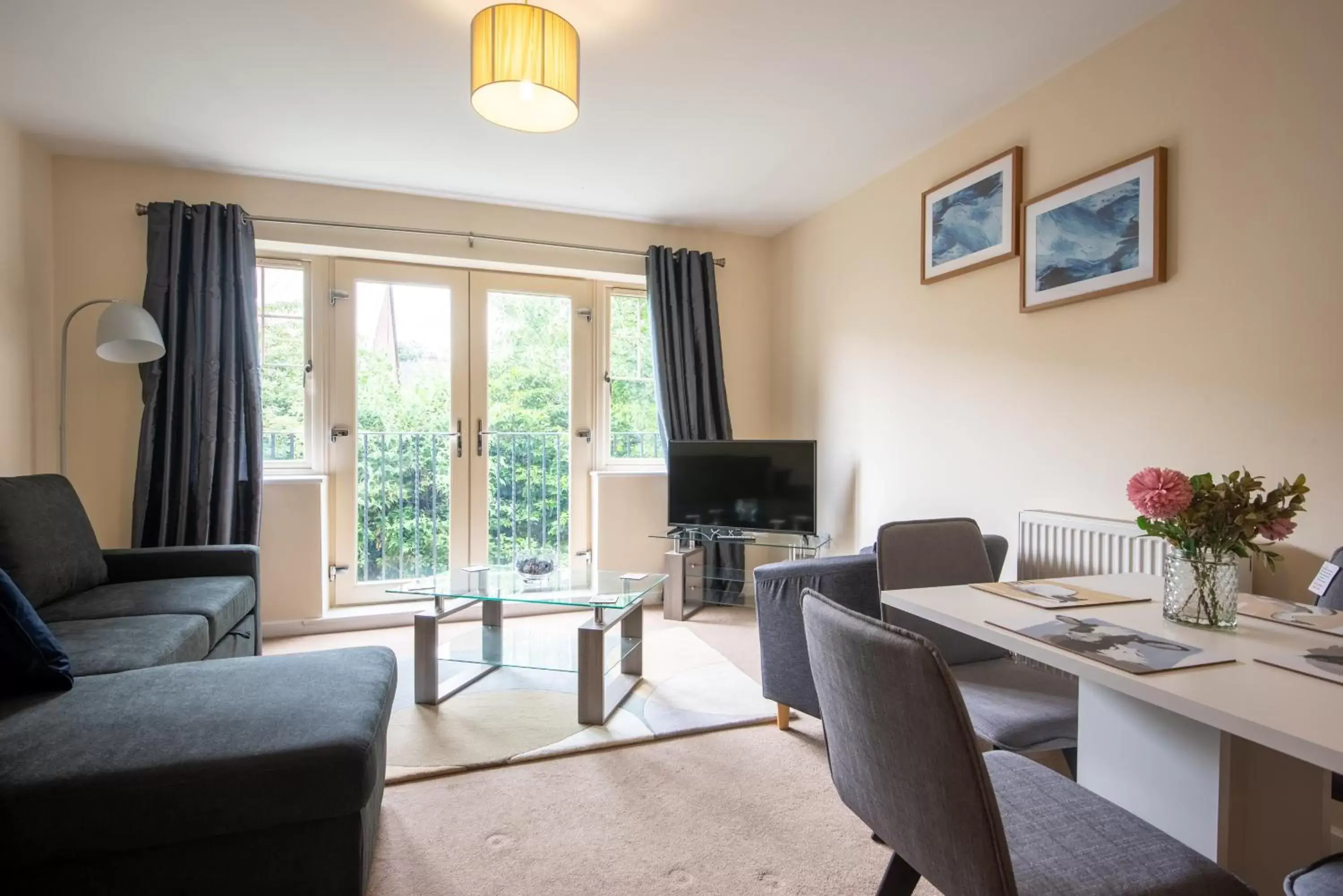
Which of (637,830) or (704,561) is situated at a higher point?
(704,561)

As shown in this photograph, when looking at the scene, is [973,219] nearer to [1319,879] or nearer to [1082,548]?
[1082,548]

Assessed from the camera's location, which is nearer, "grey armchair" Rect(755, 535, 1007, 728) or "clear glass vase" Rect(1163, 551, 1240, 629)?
"clear glass vase" Rect(1163, 551, 1240, 629)

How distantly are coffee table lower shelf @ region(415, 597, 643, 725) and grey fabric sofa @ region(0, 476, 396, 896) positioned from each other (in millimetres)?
804


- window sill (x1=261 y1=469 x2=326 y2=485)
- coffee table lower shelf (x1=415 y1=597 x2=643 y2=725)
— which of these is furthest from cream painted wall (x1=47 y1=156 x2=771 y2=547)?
coffee table lower shelf (x1=415 y1=597 x2=643 y2=725)

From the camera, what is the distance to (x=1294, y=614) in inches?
54.0

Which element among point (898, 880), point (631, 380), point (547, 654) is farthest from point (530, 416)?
point (898, 880)

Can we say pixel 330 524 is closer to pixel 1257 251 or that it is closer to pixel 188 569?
pixel 188 569

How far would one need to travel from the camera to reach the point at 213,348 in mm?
3240

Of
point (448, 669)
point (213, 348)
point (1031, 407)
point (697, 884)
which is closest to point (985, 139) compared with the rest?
point (1031, 407)

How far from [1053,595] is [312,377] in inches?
146

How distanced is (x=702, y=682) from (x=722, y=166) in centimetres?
249

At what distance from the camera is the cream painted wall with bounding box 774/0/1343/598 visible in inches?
70.1

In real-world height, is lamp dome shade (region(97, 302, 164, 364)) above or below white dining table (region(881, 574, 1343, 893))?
above

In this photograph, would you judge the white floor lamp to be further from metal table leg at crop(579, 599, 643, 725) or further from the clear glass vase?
the clear glass vase
